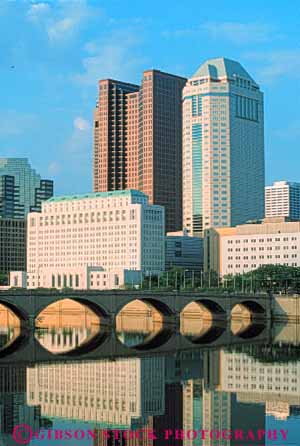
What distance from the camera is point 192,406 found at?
61.3m

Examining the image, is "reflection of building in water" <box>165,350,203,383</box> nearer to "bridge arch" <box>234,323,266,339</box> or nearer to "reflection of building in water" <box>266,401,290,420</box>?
"reflection of building in water" <box>266,401,290,420</box>

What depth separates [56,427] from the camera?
2172 inches

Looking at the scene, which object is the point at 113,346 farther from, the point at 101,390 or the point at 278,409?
the point at 278,409

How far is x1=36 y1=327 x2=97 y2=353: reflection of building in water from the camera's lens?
99812 mm

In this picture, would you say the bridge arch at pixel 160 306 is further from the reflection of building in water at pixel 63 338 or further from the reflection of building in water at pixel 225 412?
the reflection of building in water at pixel 225 412

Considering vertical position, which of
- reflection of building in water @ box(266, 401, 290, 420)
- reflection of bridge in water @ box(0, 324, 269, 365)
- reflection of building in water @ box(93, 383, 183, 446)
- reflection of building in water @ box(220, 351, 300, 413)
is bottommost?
reflection of building in water @ box(93, 383, 183, 446)

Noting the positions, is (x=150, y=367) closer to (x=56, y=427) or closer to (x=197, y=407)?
(x=197, y=407)

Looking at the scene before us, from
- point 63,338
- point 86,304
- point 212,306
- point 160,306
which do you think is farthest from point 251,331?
point 63,338

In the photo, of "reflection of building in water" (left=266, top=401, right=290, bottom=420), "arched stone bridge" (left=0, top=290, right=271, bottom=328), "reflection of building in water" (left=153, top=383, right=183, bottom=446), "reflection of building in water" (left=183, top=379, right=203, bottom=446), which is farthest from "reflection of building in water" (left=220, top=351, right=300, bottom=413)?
"arched stone bridge" (left=0, top=290, right=271, bottom=328)

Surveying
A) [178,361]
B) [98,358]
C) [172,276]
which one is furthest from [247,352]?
[172,276]

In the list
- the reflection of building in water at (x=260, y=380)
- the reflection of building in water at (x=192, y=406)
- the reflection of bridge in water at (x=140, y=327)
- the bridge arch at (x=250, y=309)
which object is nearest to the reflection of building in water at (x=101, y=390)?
the reflection of building in water at (x=192, y=406)

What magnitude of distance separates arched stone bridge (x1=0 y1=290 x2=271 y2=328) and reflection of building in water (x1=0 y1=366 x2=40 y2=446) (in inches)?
1355

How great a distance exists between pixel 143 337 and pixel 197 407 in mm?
53632

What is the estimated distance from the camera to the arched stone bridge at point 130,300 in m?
113
